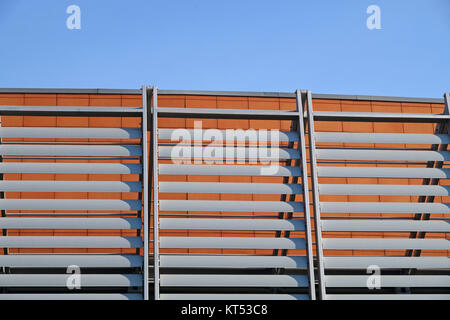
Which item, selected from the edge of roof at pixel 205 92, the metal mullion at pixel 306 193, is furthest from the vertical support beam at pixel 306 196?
the edge of roof at pixel 205 92

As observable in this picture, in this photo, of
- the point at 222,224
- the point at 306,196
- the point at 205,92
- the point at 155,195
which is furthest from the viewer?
the point at 205,92

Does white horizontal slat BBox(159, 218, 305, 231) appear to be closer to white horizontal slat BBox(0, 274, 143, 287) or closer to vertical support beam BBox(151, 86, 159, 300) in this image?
vertical support beam BBox(151, 86, 159, 300)

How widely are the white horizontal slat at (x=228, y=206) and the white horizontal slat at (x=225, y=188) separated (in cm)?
15

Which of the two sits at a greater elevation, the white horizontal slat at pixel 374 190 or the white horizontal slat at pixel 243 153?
the white horizontal slat at pixel 243 153

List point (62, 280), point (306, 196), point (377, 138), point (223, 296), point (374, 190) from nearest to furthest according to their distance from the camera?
point (223, 296), point (62, 280), point (306, 196), point (374, 190), point (377, 138)

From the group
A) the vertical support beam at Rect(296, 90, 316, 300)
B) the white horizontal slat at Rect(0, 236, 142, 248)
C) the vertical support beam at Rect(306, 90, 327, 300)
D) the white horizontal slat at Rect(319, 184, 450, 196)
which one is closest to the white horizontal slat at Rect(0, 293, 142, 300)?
the white horizontal slat at Rect(0, 236, 142, 248)

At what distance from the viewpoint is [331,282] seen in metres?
5.69

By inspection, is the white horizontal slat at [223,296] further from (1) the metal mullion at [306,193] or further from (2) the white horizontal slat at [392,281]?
(2) the white horizontal slat at [392,281]

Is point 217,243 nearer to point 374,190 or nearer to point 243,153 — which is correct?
point 243,153

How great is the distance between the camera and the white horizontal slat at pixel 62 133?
5.96 m

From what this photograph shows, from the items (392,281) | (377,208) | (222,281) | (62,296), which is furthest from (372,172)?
(62,296)

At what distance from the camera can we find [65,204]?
18.8 ft

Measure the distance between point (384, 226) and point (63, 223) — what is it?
3999mm
